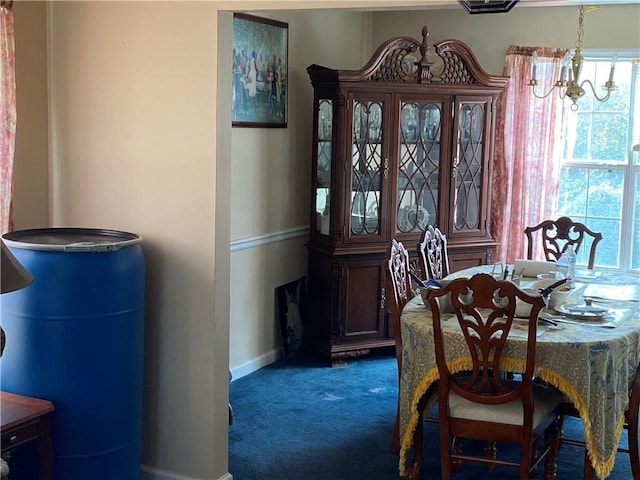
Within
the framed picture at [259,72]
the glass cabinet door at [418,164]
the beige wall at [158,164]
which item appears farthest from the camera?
the glass cabinet door at [418,164]

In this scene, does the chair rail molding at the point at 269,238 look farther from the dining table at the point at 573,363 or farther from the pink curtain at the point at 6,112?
A: the pink curtain at the point at 6,112

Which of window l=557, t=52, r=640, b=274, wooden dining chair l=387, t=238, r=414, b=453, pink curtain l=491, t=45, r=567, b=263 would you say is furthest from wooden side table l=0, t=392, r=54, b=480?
window l=557, t=52, r=640, b=274

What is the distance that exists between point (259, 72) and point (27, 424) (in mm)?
2666

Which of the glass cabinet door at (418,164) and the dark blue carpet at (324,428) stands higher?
the glass cabinet door at (418,164)

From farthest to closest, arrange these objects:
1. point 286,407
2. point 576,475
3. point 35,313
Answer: point 286,407 < point 576,475 < point 35,313

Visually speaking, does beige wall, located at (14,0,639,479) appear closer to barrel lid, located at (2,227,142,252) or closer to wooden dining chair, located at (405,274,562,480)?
barrel lid, located at (2,227,142,252)

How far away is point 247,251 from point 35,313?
2.07 metres

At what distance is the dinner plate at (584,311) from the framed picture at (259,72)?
6.74 ft

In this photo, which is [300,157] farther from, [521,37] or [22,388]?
[22,388]

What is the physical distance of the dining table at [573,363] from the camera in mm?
3029

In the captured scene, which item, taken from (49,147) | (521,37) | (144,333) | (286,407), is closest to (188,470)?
(144,333)

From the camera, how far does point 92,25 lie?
10.6 ft

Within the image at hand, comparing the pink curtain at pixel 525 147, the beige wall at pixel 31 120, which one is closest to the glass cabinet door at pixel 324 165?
the pink curtain at pixel 525 147

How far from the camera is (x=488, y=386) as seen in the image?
10.00 feet
